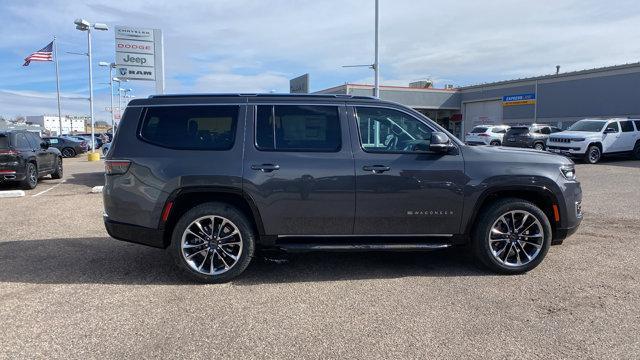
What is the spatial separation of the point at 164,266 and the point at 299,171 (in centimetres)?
206

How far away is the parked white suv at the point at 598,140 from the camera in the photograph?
65.0ft

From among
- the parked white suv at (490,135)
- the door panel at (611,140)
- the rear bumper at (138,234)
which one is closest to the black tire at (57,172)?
the rear bumper at (138,234)

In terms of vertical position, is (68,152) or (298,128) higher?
(298,128)

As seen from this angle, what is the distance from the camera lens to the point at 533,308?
4219 millimetres

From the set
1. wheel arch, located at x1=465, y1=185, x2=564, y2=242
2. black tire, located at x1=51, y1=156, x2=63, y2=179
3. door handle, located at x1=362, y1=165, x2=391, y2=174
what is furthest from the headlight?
black tire, located at x1=51, y1=156, x2=63, y2=179

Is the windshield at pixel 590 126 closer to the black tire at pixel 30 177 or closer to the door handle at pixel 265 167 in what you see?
the door handle at pixel 265 167

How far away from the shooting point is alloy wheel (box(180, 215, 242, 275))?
4883 millimetres

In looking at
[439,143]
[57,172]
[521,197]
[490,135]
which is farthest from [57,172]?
[490,135]

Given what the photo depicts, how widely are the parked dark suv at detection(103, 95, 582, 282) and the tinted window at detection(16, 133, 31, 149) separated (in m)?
9.97

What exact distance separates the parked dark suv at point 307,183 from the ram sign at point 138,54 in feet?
40.9

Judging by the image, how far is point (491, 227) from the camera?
5.04 metres

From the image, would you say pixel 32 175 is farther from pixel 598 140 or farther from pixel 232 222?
pixel 598 140

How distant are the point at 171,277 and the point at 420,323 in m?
2.72

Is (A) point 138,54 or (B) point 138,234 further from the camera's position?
(A) point 138,54
